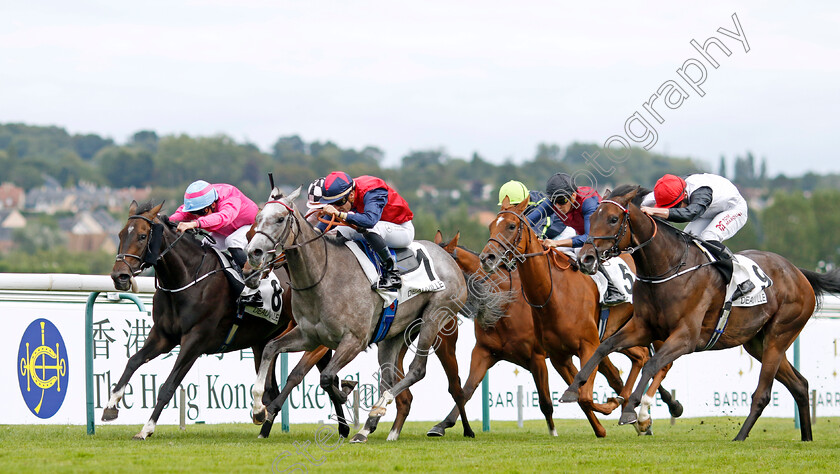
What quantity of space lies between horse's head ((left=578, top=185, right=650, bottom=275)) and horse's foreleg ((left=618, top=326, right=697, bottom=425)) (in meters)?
0.78

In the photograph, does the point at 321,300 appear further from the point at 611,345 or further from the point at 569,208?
the point at 569,208

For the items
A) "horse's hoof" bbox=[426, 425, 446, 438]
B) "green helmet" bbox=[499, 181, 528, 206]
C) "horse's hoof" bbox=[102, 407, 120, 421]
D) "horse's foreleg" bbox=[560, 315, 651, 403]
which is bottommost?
"horse's hoof" bbox=[426, 425, 446, 438]

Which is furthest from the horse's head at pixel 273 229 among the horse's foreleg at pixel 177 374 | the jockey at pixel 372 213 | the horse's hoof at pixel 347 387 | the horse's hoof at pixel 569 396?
the horse's hoof at pixel 569 396

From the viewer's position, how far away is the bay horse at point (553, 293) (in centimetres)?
894

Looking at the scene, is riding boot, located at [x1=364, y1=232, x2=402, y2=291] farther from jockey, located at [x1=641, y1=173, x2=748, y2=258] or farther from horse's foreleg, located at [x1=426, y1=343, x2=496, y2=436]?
jockey, located at [x1=641, y1=173, x2=748, y2=258]

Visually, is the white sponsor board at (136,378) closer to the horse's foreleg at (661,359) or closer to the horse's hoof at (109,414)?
the horse's hoof at (109,414)

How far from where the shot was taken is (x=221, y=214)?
925 centimetres

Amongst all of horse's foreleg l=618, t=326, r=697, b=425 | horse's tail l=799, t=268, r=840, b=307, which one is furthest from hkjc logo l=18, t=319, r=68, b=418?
horse's tail l=799, t=268, r=840, b=307

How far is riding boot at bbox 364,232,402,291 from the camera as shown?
8.42 m

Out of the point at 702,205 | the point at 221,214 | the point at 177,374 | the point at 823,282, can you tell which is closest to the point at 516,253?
the point at 702,205

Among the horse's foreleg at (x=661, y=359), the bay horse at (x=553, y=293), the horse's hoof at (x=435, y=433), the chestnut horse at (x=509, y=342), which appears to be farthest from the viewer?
the chestnut horse at (x=509, y=342)

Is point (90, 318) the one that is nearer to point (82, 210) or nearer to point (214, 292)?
point (214, 292)

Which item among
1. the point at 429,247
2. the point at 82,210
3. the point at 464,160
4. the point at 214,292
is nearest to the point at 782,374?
the point at 429,247

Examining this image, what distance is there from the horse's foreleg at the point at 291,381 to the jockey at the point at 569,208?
2252 millimetres
